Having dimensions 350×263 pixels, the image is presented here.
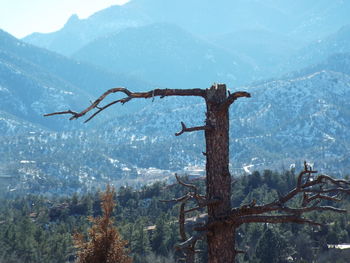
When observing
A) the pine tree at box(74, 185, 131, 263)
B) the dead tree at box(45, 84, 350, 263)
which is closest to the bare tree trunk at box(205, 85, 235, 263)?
the dead tree at box(45, 84, 350, 263)

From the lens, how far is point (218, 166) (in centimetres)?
851

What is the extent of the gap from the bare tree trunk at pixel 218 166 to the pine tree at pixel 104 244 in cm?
942

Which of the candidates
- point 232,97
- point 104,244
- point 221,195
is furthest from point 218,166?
point 104,244

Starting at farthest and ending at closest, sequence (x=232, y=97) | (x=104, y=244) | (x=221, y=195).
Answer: (x=104, y=244) < (x=221, y=195) < (x=232, y=97)

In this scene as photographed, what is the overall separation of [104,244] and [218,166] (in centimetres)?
994

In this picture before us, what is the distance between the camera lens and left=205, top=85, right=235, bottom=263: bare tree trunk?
834 cm

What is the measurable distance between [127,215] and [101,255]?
247 feet

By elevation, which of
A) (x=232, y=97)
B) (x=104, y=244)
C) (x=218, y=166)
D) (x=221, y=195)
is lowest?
(x=104, y=244)

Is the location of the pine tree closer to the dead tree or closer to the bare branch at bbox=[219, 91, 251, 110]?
the dead tree

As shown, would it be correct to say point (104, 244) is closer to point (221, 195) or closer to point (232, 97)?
point (221, 195)

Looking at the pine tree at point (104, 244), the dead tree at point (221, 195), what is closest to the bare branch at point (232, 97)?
the dead tree at point (221, 195)

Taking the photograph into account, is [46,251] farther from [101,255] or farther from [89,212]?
[101,255]

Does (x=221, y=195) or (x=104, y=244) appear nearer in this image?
(x=221, y=195)

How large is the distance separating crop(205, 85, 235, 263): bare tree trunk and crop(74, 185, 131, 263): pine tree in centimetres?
942
